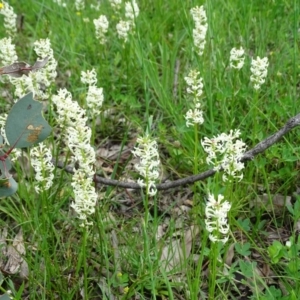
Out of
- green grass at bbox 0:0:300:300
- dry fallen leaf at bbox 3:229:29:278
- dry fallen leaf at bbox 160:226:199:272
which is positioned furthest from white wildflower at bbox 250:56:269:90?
dry fallen leaf at bbox 3:229:29:278

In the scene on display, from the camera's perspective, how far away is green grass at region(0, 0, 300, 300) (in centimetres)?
180

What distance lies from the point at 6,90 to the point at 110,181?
118cm

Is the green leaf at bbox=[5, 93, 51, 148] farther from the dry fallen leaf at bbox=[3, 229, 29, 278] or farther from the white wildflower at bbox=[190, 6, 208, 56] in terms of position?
the white wildflower at bbox=[190, 6, 208, 56]

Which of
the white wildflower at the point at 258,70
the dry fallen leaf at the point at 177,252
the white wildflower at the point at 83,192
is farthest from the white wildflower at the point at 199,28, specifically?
the white wildflower at the point at 83,192

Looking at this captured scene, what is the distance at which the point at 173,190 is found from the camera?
2.30 meters

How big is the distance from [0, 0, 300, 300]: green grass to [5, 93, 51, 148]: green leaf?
0.33 meters

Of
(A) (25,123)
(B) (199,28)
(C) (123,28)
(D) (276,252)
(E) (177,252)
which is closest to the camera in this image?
(A) (25,123)

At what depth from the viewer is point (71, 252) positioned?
1.90 m

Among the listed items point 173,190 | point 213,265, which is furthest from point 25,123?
point 173,190

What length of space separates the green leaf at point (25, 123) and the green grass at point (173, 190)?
1.07ft

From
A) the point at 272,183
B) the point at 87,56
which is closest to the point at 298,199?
the point at 272,183

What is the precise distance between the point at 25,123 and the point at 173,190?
0.98 meters

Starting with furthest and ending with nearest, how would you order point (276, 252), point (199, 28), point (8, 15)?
point (8, 15)
point (199, 28)
point (276, 252)

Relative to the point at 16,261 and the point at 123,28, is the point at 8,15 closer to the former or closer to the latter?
the point at 123,28
